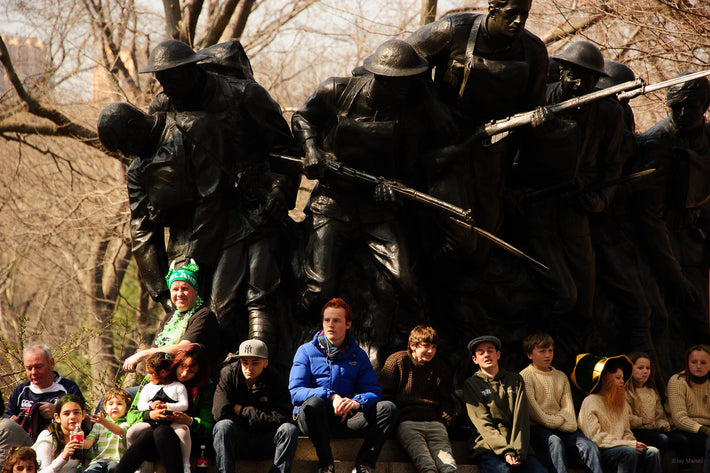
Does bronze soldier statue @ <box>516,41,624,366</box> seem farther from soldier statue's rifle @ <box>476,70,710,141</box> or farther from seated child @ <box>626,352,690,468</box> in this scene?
seated child @ <box>626,352,690,468</box>

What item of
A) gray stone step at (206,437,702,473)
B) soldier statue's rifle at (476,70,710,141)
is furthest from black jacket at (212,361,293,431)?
soldier statue's rifle at (476,70,710,141)

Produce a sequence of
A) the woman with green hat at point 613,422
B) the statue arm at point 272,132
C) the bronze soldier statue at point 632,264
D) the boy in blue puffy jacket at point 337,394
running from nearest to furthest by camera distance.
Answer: the boy in blue puffy jacket at point 337,394, the woman with green hat at point 613,422, the statue arm at point 272,132, the bronze soldier statue at point 632,264

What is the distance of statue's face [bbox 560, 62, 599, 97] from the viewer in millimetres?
10359

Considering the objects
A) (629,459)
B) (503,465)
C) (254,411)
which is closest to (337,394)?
(254,411)

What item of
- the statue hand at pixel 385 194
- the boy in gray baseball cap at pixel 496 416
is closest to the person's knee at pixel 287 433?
the boy in gray baseball cap at pixel 496 416

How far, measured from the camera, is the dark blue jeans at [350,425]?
813 centimetres

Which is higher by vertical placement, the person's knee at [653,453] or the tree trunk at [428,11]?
the tree trunk at [428,11]

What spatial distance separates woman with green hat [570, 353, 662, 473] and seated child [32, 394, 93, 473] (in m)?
3.97

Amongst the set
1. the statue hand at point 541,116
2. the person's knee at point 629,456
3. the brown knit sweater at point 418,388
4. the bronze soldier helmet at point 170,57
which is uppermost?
the bronze soldier helmet at point 170,57

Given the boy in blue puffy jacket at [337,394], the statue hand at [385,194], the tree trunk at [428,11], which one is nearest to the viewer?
the boy in blue puffy jacket at [337,394]

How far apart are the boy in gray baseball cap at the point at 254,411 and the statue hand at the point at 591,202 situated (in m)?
3.74

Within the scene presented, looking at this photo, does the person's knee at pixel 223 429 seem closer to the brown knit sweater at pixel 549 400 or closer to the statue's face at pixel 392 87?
the brown knit sweater at pixel 549 400

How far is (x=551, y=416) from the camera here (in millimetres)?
9062

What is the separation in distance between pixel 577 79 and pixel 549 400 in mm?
3074
